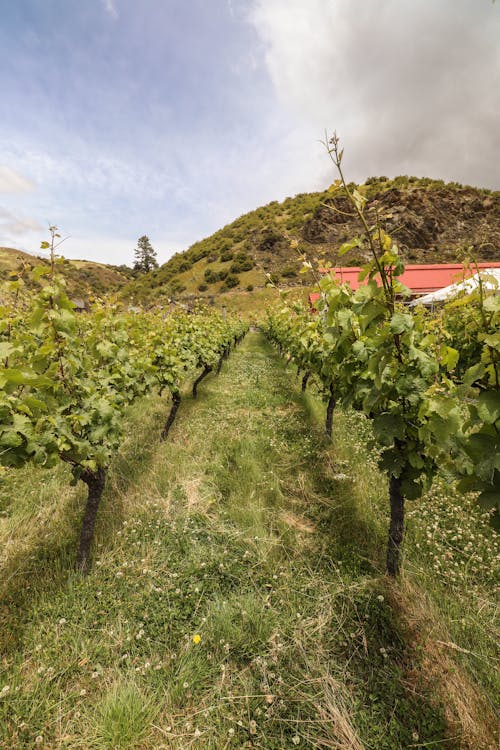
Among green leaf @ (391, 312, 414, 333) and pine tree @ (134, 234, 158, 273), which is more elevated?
pine tree @ (134, 234, 158, 273)

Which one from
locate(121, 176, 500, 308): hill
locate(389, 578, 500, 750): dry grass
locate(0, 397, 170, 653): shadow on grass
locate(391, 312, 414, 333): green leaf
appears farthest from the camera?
locate(121, 176, 500, 308): hill

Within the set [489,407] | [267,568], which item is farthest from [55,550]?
[489,407]

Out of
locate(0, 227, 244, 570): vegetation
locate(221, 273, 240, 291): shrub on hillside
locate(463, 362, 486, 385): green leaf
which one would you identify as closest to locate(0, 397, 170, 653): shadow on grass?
locate(0, 227, 244, 570): vegetation

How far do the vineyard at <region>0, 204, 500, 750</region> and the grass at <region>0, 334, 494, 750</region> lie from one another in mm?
14

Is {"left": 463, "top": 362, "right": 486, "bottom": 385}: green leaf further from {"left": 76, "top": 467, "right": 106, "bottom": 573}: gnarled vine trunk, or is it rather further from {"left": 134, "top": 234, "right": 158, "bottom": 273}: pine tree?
{"left": 134, "top": 234, "right": 158, "bottom": 273}: pine tree

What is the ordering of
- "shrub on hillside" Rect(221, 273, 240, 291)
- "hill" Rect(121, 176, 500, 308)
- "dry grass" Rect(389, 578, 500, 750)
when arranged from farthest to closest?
1. "hill" Rect(121, 176, 500, 308)
2. "shrub on hillside" Rect(221, 273, 240, 291)
3. "dry grass" Rect(389, 578, 500, 750)

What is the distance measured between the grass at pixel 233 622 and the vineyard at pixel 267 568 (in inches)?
0.6

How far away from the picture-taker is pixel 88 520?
3148 millimetres

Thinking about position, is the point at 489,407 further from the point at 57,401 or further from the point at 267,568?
the point at 57,401

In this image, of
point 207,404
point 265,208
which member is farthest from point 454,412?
point 265,208

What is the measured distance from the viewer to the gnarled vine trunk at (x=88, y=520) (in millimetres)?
3111

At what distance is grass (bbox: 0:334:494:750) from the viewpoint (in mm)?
2023

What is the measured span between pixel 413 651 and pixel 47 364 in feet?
12.2

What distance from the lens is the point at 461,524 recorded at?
146 inches
